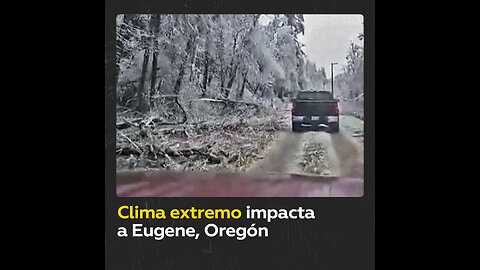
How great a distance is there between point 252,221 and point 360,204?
73cm

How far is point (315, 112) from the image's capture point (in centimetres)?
407

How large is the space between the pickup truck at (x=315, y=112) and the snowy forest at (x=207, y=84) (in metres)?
0.07

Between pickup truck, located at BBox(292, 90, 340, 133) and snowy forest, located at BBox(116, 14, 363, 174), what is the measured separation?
2.8 inches

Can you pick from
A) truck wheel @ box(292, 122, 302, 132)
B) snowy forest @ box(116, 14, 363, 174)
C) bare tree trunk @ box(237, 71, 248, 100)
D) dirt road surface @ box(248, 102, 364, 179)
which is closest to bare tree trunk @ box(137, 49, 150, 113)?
snowy forest @ box(116, 14, 363, 174)

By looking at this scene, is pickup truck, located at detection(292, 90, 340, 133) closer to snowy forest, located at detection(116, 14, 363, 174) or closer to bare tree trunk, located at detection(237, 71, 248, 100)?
snowy forest, located at detection(116, 14, 363, 174)

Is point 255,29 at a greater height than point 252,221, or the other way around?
point 255,29

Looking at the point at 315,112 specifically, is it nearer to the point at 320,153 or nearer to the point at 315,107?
the point at 315,107

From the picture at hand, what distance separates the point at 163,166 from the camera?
4.00 meters

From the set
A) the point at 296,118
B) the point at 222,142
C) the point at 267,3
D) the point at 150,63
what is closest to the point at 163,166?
the point at 222,142

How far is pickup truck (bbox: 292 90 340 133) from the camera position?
13.3 ft

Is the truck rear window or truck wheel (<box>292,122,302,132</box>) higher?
the truck rear window

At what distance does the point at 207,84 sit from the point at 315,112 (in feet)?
2.54
